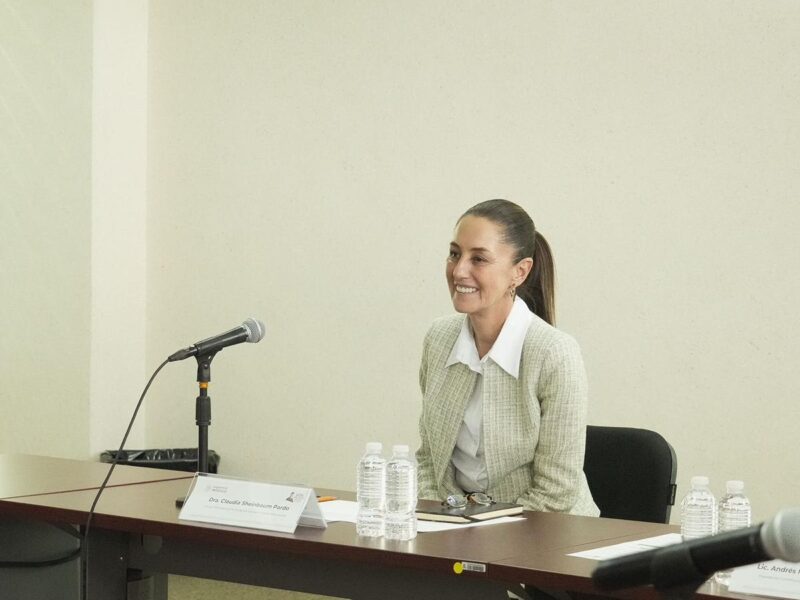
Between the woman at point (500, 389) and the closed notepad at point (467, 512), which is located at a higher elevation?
the woman at point (500, 389)

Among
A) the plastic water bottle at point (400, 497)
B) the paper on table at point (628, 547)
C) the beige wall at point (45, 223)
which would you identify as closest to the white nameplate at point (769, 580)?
the paper on table at point (628, 547)

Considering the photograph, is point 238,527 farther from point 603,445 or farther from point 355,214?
point 355,214

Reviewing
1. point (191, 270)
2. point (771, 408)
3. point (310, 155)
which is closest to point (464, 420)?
point (771, 408)

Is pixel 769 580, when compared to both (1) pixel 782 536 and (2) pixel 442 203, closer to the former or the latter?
(1) pixel 782 536

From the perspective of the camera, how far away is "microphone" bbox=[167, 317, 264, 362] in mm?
2080

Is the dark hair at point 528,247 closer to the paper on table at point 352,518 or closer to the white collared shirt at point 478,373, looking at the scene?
the white collared shirt at point 478,373

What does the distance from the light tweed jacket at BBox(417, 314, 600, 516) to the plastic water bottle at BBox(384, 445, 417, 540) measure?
62cm

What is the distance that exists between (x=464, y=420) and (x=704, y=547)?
1957 millimetres

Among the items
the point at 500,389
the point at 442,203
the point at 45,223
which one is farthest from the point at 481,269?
the point at 45,223

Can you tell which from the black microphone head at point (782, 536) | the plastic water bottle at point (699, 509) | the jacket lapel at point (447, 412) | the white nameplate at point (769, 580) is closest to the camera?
the black microphone head at point (782, 536)

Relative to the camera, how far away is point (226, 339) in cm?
212

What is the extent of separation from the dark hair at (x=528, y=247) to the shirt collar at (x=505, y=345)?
0.43ft

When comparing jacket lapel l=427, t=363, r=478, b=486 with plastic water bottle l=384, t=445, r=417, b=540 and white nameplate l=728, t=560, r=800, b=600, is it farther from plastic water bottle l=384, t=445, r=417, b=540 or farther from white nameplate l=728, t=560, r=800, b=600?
white nameplate l=728, t=560, r=800, b=600

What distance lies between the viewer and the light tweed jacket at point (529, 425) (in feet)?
7.86
